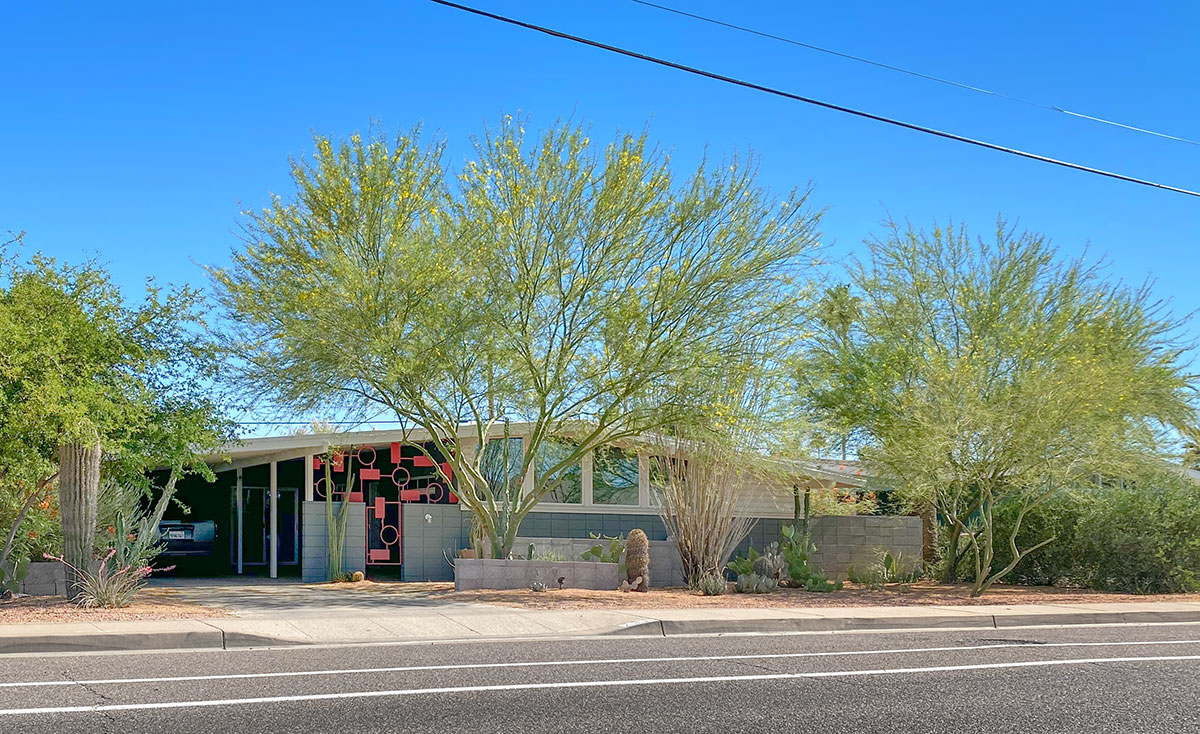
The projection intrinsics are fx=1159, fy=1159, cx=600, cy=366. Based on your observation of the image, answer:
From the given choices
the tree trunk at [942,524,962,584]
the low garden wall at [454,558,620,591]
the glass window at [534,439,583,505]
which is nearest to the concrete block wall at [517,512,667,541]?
the glass window at [534,439,583,505]

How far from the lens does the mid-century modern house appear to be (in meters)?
22.4

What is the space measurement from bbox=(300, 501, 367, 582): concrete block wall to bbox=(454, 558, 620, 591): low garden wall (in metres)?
3.70

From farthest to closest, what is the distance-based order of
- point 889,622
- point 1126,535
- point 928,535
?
point 928,535, point 1126,535, point 889,622

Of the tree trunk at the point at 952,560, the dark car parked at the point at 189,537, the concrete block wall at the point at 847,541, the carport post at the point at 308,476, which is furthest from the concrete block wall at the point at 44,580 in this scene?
the tree trunk at the point at 952,560

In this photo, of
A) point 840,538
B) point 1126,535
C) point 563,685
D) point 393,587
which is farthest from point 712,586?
point 563,685

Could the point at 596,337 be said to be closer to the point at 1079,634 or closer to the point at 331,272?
the point at 331,272

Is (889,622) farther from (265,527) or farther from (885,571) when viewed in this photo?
(265,527)

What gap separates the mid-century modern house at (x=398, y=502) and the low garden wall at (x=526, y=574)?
9.78ft

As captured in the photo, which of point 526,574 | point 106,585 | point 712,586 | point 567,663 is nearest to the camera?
point 567,663

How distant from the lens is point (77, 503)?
1592 centimetres

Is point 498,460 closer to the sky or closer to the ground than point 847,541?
closer to the sky

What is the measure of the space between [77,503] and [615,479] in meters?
11.6

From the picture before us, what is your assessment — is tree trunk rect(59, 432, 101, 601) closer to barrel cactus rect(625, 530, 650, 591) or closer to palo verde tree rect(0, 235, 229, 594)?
palo verde tree rect(0, 235, 229, 594)

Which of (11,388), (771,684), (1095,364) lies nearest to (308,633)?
(11,388)
